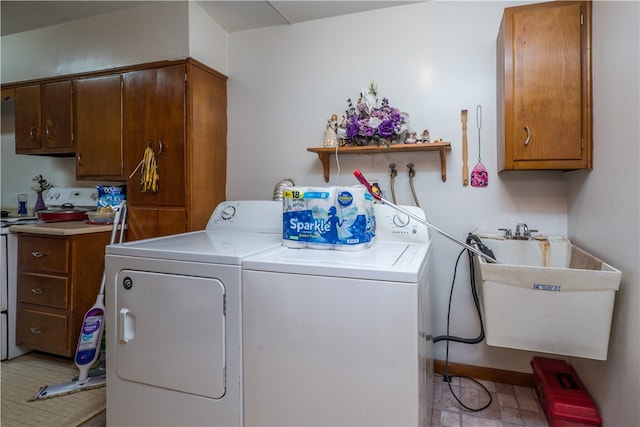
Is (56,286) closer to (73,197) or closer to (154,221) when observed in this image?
(154,221)

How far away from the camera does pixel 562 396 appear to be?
5.36 feet

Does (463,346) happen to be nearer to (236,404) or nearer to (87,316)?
(236,404)

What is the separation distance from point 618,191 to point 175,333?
180 centimetres

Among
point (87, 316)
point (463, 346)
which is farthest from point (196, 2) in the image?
point (463, 346)

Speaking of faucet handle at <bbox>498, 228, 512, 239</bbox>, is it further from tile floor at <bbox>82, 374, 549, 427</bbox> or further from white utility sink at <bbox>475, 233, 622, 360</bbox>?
tile floor at <bbox>82, 374, 549, 427</bbox>

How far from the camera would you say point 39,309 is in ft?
7.68

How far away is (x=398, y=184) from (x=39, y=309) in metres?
2.48

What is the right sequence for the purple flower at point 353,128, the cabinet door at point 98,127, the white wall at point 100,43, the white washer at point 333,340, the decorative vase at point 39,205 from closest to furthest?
1. the white washer at point 333,340
2. the purple flower at point 353,128
3. the white wall at point 100,43
4. the cabinet door at point 98,127
5. the decorative vase at point 39,205

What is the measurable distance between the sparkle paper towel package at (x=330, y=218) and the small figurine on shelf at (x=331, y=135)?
2.71ft

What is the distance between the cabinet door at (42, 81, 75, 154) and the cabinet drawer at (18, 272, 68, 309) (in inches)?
38.2

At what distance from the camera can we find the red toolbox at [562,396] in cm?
154

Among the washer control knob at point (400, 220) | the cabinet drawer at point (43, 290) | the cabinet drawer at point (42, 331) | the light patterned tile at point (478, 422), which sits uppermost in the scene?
the washer control knob at point (400, 220)

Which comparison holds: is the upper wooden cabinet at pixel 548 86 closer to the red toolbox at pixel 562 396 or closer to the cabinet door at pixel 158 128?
the red toolbox at pixel 562 396

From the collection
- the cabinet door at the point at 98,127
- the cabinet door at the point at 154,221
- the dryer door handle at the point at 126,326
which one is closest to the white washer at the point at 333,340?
the dryer door handle at the point at 126,326
